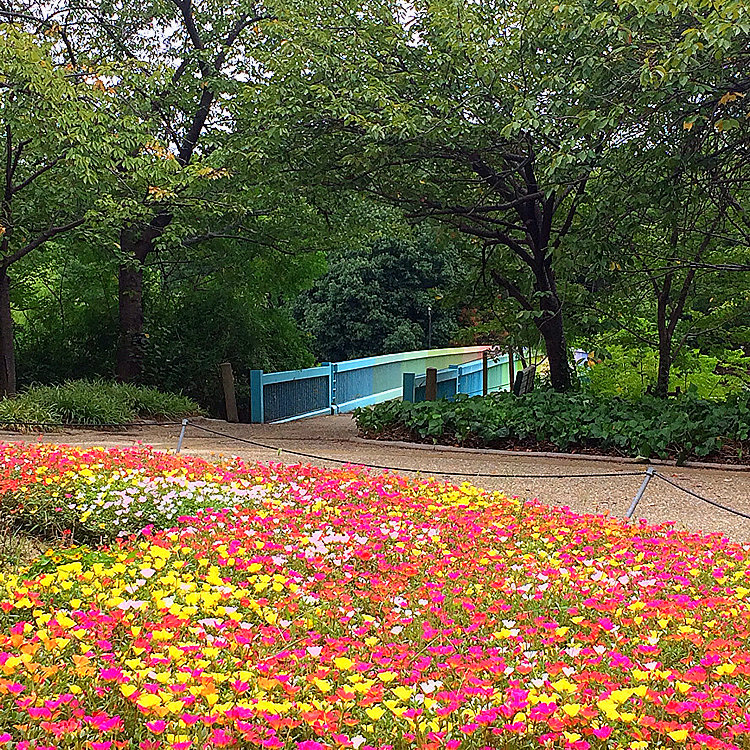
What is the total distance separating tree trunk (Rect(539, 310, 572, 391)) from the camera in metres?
11.8

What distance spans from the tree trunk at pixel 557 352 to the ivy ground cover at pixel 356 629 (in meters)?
→ 6.85

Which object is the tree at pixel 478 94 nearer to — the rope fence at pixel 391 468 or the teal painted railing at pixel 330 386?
the rope fence at pixel 391 468

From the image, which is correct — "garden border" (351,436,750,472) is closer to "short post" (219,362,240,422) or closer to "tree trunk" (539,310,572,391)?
"tree trunk" (539,310,572,391)

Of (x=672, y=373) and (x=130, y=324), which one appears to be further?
(x=130, y=324)

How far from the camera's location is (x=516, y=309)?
14.4 meters

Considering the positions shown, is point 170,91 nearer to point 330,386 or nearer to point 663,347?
point 330,386

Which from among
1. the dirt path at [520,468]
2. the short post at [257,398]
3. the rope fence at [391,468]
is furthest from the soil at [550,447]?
the short post at [257,398]

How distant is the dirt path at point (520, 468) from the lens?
6.67 meters

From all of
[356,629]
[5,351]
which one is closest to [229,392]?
[5,351]

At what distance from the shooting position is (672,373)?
14.1 m

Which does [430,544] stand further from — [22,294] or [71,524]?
[22,294]

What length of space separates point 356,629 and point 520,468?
5.66m

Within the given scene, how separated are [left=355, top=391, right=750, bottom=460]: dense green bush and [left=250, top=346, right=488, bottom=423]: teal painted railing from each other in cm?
337

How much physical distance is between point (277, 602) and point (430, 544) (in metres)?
1.28
